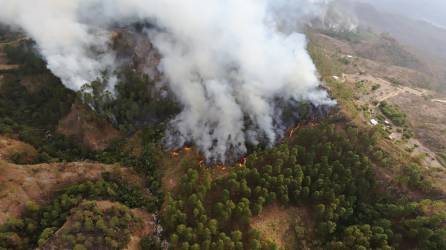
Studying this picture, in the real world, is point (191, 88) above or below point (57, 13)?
below

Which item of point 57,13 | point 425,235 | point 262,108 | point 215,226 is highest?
point 57,13

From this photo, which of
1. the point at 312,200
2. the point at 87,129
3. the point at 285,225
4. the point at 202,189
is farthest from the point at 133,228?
the point at 312,200

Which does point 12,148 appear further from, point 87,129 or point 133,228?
point 133,228

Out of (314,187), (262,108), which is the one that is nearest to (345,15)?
(262,108)

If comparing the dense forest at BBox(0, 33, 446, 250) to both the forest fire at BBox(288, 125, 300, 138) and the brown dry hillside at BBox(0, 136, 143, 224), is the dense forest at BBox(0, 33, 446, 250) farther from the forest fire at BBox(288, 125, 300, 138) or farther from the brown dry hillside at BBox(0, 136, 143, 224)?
the brown dry hillside at BBox(0, 136, 143, 224)

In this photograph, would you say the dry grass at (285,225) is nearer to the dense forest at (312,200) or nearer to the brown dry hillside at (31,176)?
the dense forest at (312,200)

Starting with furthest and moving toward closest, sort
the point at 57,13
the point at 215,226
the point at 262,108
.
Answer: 1. the point at 57,13
2. the point at 262,108
3. the point at 215,226

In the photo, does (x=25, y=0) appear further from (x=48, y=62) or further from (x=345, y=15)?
(x=345, y=15)

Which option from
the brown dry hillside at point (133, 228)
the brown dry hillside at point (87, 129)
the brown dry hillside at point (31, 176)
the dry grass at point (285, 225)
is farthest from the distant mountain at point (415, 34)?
the brown dry hillside at point (31, 176)
